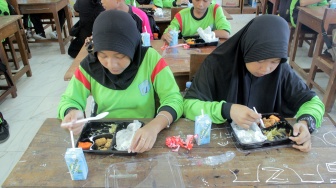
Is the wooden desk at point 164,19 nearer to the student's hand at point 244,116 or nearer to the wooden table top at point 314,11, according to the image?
the wooden table top at point 314,11

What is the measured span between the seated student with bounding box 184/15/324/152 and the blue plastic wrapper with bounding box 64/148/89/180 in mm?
553

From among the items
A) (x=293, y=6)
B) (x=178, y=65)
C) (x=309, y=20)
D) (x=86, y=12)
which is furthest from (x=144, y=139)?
(x=293, y=6)

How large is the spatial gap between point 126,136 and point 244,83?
2.14 feet

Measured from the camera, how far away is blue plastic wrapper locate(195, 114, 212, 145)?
103cm

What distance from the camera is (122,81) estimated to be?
51.4 inches

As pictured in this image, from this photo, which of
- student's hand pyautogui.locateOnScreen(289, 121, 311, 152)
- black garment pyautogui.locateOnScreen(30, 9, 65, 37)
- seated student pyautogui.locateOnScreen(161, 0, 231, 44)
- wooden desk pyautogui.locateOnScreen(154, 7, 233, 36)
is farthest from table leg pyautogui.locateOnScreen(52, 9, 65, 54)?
student's hand pyautogui.locateOnScreen(289, 121, 311, 152)

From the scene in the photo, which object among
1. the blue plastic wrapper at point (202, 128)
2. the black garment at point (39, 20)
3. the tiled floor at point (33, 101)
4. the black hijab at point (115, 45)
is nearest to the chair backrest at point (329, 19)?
the tiled floor at point (33, 101)

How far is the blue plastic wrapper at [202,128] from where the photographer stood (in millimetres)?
1032

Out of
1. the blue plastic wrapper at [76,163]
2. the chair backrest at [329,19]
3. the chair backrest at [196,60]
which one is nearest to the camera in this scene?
the blue plastic wrapper at [76,163]

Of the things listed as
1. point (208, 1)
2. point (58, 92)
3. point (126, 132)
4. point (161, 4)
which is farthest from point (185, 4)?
point (126, 132)

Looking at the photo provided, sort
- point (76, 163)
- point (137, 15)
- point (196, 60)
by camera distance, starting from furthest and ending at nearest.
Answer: point (137, 15)
point (196, 60)
point (76, 163)

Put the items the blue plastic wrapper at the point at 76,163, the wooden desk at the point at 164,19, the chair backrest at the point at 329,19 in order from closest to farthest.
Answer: the blue plastic wrapper at the point at 76,163 < the chair backrest at the point at 329,19 < the wooden desk at the point at 164,19

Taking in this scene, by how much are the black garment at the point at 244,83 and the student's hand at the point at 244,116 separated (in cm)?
5

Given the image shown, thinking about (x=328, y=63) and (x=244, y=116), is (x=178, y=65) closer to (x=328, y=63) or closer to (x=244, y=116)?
(x=244, y=116)
